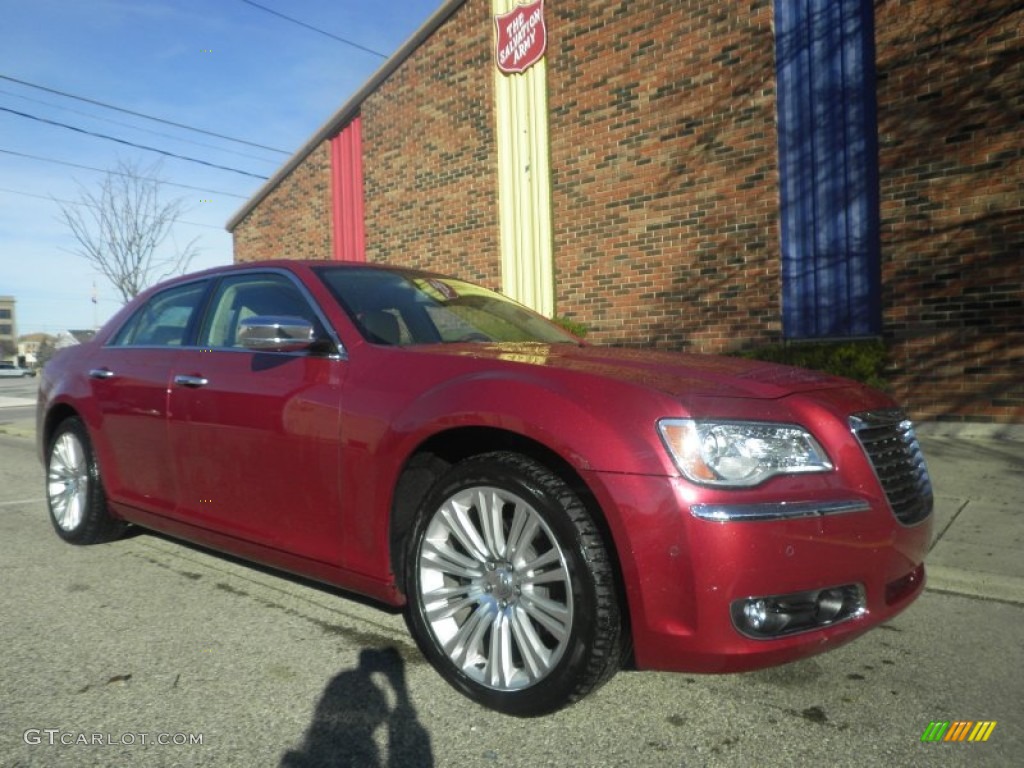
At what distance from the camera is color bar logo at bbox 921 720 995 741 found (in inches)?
98.4

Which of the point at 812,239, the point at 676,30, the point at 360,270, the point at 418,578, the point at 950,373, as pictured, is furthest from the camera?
the point at 676,30

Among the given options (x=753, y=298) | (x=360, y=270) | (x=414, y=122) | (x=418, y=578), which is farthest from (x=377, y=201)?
(x=418, y=578)

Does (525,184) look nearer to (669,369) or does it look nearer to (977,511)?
(977,511)

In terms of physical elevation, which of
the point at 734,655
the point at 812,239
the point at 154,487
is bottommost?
the point at 734,655

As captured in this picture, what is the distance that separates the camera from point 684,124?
9438mm

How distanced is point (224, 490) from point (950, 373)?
6.94m

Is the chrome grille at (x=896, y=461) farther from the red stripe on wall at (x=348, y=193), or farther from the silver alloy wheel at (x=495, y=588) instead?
the red stripe on wall at (x=348, y=193)

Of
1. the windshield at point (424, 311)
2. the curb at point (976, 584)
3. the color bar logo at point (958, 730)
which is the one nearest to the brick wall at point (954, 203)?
the curb at point (976, 584)

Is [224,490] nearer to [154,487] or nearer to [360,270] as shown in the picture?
[154,487]

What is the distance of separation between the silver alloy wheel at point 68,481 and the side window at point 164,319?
72cm

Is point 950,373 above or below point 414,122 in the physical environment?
below

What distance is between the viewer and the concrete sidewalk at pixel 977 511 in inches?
158

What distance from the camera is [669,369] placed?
2787mm

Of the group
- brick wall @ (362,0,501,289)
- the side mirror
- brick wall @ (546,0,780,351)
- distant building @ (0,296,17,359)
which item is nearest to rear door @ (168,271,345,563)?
the side mirror
